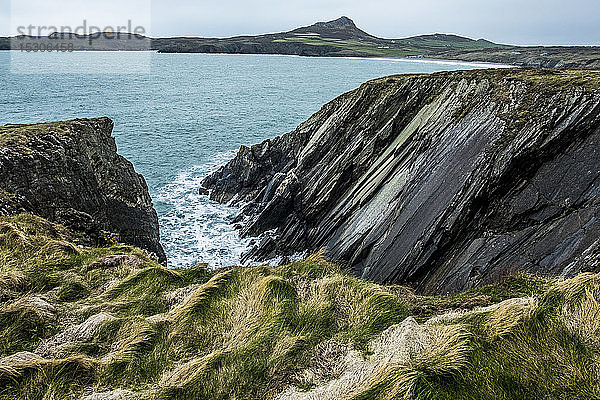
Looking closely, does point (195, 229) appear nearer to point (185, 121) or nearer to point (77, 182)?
point (77, 182)

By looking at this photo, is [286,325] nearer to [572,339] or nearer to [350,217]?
[572,339]

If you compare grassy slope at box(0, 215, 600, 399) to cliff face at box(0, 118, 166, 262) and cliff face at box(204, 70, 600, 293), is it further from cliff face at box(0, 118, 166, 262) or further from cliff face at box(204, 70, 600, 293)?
cliff face at box(0, 118, 166, 262)

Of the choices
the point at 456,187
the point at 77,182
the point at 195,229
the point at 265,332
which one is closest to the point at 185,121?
the point at 195,229

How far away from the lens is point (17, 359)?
545 centimetres

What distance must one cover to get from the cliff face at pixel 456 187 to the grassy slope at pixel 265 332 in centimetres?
497

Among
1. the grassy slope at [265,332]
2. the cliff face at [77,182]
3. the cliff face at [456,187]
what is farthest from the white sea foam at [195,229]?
the grassy slope at [265,332]

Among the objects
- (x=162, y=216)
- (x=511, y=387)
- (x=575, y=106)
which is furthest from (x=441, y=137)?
(x=162, y=216)

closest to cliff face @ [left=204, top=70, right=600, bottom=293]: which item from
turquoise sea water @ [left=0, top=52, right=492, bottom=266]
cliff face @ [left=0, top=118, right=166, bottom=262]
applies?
turquoise sea water @ [left=0, top=52, right=492, bottom=266]

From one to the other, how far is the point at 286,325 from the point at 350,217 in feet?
53.0

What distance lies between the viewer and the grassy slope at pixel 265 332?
4664 millimetres

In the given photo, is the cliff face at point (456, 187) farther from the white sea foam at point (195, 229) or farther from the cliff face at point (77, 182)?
the cliff face at point (77, 182)

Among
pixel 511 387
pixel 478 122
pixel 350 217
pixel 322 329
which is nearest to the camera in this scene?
pixel 511 387

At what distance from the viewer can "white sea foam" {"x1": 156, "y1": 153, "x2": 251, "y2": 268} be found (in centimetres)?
2695

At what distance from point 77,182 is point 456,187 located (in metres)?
18.3
